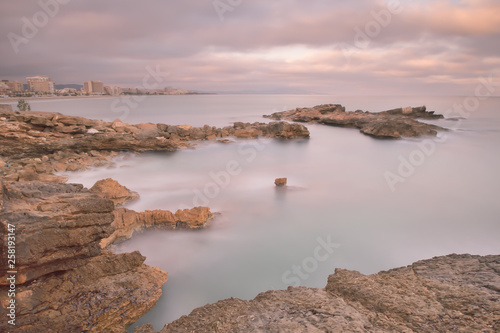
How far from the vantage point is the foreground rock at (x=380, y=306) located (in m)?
3.19

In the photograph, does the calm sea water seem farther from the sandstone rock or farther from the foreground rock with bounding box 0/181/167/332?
the foreground rock with bounding box 0/181/167/332

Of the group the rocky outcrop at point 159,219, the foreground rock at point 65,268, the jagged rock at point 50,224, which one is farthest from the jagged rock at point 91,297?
the rocky outcrop at point 159,219

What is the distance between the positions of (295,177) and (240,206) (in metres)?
5.44

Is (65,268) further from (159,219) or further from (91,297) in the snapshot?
(159,219)

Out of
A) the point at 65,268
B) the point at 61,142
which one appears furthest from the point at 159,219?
the point at 61,142

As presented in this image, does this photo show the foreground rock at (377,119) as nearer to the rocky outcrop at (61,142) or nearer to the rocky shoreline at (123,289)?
the rocky outcrop at (61,142)

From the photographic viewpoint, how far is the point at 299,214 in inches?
400

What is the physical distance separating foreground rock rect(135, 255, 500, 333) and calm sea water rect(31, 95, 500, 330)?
237 centimetres

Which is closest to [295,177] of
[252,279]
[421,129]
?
[252,279]

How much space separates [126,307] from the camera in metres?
4.73

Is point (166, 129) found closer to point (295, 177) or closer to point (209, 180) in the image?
point (209, 180)

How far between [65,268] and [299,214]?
7.56 m

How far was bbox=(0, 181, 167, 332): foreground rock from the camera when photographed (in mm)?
3846

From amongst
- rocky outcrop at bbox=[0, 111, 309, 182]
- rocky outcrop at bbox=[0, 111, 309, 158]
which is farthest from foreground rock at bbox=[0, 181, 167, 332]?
rocky outcrop at bbox=[0, 111, 309, 158]
